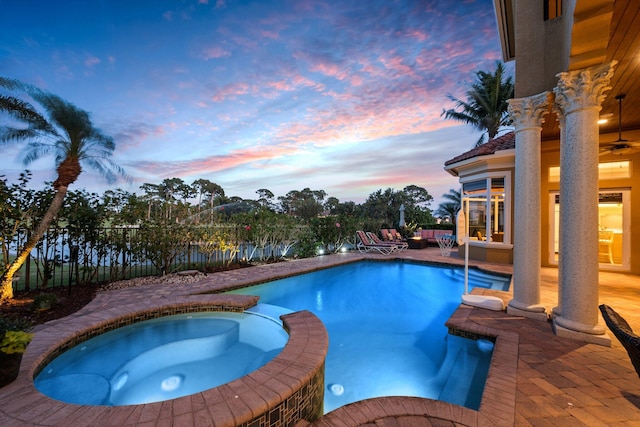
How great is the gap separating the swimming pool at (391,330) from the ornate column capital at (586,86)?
343cm

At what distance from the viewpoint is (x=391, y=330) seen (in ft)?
17.3

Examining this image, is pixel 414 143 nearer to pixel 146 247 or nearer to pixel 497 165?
pixel 497 165

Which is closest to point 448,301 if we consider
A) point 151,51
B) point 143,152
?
point 151,51

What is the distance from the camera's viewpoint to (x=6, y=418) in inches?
76.5

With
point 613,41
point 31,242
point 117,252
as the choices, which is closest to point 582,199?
point 613,41

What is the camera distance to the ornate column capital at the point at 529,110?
161 inches

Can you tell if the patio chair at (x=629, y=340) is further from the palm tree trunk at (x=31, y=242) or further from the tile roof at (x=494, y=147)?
the tile roof at (x=494, y=147)

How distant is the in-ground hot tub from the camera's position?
297 centimetres

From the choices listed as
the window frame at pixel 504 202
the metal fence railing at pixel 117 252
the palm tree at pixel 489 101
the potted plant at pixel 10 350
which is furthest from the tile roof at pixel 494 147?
the potted plant at pixel 10 350

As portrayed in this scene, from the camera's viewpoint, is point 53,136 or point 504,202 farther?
point 504,202

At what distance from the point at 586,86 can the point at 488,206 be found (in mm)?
7071

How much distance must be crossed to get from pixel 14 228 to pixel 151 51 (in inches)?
250

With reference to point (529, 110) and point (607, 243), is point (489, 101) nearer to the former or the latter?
point (607, 243)

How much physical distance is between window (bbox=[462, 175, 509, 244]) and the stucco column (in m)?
6.77
